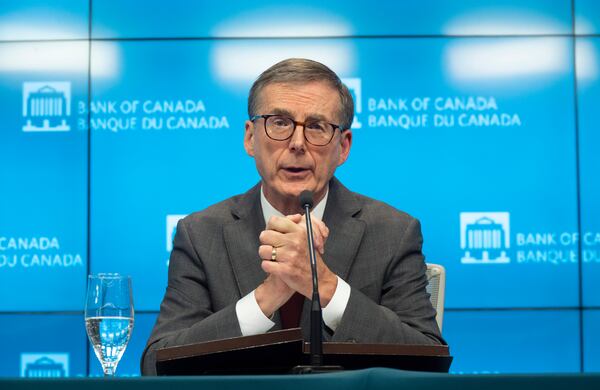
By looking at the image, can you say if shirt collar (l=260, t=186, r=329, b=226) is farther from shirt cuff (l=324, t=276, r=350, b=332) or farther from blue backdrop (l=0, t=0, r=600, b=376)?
blue backdrop (l=0, t=0, r=600, b=376)

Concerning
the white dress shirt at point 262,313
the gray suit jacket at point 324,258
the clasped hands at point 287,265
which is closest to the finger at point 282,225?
the clasped hands at point 287,265

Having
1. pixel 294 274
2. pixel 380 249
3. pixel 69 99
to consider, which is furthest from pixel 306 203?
pixel 69 99

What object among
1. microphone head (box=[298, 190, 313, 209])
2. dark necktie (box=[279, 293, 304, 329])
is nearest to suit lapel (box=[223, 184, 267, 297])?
dark necktie (box=[279, 293, 304, 329])

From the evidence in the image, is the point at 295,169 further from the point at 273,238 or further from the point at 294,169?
the point at 273,238

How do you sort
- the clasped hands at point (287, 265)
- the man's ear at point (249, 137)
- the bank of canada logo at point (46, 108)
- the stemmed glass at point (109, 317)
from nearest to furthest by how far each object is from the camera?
1. the stemmed glass at point (109, 317)
2. the clasped hands at point (287, 265)
3. the man's ear at point (249, 137)
4. the bank of canada logo at point (46, 108)

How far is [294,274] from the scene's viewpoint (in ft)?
7.04

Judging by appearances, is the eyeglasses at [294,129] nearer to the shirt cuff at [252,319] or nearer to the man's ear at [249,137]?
the man's ear at [249,137]

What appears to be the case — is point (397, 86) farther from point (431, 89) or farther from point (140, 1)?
point (140, 1)

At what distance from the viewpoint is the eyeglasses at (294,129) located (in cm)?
252

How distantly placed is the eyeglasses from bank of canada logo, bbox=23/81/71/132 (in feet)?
7.62

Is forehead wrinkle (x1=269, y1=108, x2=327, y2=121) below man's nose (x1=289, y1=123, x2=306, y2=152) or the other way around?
the other way around

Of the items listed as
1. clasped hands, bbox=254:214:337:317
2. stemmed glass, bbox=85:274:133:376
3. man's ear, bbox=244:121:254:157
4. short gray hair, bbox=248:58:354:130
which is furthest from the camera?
man's ear, bbox=244:121:254:157

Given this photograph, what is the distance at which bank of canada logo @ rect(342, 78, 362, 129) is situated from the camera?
4.57 m

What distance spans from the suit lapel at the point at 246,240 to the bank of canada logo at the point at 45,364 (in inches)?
87.9
